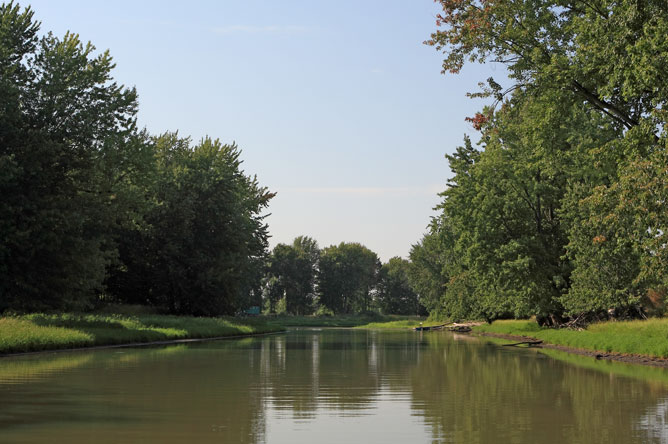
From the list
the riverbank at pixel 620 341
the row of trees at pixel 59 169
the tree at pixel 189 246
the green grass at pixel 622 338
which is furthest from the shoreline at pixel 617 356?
the tree at pixel 189 246

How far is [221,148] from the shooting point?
306ft

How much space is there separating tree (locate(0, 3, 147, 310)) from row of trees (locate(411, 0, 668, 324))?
83.5 ft

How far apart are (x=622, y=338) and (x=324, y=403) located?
22833 mm

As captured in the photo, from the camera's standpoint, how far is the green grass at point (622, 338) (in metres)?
32.9

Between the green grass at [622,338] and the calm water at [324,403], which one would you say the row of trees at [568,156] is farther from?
the calm water at [324,403]

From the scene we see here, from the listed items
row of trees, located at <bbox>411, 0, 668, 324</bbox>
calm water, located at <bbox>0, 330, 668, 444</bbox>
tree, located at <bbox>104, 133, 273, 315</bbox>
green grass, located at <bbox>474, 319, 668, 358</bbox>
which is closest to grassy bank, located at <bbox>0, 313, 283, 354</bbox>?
calm water, located at <bbox>0, 330, 668, 444</bbox>

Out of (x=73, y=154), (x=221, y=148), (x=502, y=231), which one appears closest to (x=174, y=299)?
(x=221, y=148)

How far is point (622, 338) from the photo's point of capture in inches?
1426

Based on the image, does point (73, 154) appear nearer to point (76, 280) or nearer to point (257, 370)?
point (76, 280)

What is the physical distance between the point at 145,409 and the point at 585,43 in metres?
22.6

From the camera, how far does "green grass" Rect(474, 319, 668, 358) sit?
108 ft

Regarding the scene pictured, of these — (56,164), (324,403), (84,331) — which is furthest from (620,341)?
(56,164)

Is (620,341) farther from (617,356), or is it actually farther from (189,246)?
(189,246)

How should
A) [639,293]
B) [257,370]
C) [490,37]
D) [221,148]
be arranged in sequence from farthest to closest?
[221,148], [639,293], [490,37], [257,370]
